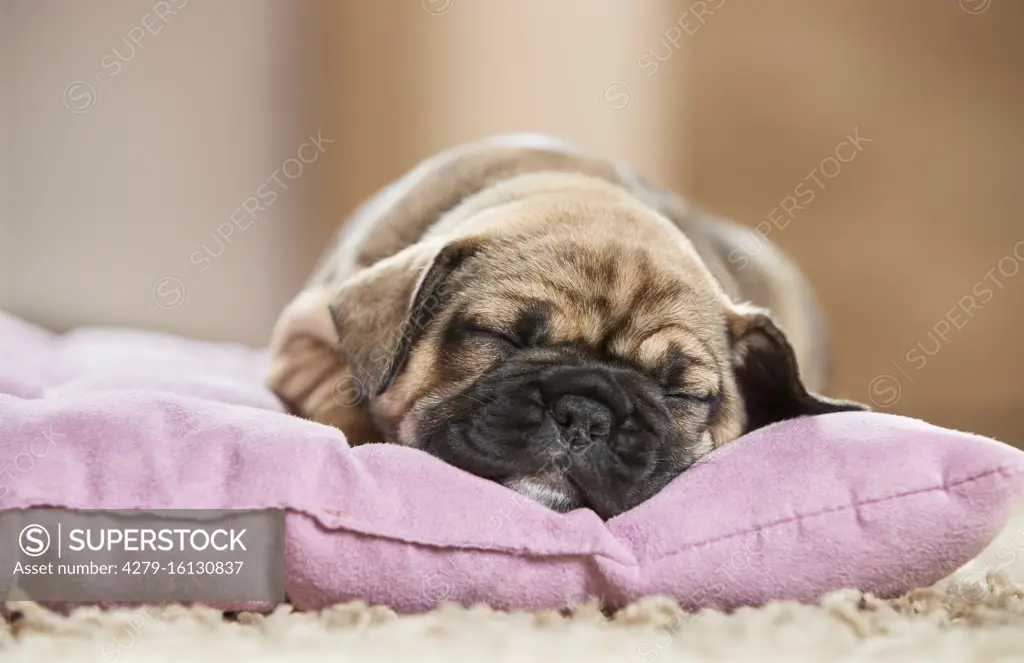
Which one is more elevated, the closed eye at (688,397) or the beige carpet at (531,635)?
the closed eye at (688,397)

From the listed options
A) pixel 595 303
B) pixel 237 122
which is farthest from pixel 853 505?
pixel 237 122

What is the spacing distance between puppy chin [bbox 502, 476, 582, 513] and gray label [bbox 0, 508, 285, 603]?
1.96 ft

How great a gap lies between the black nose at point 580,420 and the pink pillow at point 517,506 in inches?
9.5

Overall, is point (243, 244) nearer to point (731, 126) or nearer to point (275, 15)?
point (275, 15)

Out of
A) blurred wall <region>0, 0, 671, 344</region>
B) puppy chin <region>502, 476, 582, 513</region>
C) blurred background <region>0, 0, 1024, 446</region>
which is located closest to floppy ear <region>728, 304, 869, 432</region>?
puppy chin <region>502, 476, 582, 513</region>

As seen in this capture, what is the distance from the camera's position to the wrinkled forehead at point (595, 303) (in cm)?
258

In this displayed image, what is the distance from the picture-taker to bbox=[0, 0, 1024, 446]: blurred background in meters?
6.00

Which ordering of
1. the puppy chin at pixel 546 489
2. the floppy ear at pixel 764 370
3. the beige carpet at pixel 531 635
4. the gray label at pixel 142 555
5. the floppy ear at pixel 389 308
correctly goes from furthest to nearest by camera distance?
1. the floppy ear at pixel 764 370
2. the floppy ear at pixel 389 308
3. the puppy chin at pixel 546 489
4. the gray label at pixel 142 555
5. the beige carpet at pixel 531 635

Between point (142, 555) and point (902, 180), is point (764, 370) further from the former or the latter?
point (902, 180)

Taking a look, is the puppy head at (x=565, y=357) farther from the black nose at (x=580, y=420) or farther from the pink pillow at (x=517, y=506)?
the pink pillow at (x=517, y=506)

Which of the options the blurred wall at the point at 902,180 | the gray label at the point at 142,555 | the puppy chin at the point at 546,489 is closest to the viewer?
the gray label at the point at 142,555

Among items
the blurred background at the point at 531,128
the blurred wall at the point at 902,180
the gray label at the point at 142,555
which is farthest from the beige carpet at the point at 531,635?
the blurred wall at the point at 902,180

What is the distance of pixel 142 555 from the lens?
1796 millimetres

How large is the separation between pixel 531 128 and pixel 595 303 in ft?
15.9
